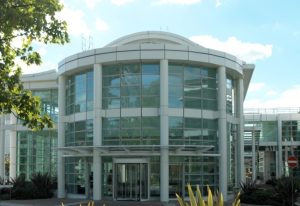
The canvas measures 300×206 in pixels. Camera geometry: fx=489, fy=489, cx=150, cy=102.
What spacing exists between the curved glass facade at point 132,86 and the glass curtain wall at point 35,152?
1164cm

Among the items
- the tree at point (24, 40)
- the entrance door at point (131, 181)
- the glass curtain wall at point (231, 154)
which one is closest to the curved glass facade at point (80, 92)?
the entrance door at point (131, 181)

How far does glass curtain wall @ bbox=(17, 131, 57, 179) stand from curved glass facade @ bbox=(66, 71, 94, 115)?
24.8 ft

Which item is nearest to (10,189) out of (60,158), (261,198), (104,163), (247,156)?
(60,158)

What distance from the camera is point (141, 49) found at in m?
29.2

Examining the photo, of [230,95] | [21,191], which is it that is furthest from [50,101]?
[230,95]

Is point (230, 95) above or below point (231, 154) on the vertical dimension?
above

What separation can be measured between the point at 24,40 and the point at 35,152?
3187cm

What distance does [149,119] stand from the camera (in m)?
29.4

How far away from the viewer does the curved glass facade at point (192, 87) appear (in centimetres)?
2991

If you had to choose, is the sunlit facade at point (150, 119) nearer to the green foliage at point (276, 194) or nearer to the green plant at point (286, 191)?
the green foliage at point (276, 194)

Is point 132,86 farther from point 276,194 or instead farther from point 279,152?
point 279,152

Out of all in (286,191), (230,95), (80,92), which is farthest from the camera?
(230,95)

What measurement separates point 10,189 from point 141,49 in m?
12.4

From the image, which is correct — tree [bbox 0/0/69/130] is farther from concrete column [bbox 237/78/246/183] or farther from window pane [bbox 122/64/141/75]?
concrete column [bbox 237/78/246/183]
